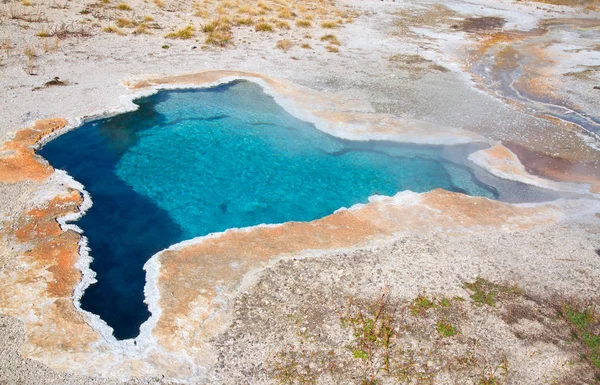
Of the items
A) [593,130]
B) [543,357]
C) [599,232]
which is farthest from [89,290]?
[593,130]

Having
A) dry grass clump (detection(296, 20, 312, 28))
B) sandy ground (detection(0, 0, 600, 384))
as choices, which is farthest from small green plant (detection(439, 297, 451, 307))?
dry grass clump (detection(296, 20, 312, 28))

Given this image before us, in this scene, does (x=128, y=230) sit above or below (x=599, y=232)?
below

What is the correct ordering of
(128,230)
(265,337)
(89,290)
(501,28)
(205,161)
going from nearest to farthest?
(265,337) < (89,290) < (128,230) < (205,161) < (501,28)

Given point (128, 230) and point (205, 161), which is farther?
point (205, 161)

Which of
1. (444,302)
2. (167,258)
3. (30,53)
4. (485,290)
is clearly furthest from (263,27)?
(444,302)

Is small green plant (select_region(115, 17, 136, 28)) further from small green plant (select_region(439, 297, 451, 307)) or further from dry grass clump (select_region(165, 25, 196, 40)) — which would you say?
small green plant (select_region(439, 297, 451, 307))

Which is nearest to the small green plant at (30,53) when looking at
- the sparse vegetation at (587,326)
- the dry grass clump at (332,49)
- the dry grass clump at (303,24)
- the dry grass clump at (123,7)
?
the dry grass clump at (123,7)

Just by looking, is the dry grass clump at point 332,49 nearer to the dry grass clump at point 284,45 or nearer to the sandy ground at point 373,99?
the sandy ground at point 373,99

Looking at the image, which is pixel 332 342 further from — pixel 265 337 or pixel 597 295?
pixel 597 295

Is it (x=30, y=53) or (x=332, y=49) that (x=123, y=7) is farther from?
(x=332, y=49)
